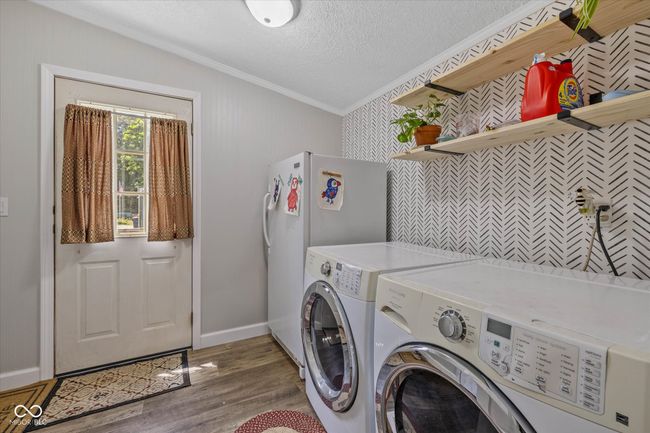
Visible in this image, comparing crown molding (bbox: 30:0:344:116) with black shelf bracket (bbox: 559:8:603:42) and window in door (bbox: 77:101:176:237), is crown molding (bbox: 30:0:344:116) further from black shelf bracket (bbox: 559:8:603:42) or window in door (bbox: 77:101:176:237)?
black shelf bracket (bbox: 559:8:603:42)

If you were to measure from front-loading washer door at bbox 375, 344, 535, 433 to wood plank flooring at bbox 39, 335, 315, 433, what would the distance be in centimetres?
94

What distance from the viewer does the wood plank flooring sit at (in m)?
1.55

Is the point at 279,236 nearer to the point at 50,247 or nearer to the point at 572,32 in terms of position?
the point at 50,247

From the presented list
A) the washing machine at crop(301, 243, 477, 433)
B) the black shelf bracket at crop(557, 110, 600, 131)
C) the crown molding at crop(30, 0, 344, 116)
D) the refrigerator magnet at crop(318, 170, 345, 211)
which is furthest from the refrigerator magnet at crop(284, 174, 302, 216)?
the black shelf bracket at crop(557, 110, 600, 131)

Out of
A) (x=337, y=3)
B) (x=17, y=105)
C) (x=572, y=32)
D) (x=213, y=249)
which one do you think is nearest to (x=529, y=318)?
(x=572, y=32)

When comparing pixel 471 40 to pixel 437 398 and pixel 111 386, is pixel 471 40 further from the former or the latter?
pixel 111 386

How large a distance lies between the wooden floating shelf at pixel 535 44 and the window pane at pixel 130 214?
213 cm

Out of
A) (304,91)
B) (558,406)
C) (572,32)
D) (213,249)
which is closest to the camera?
(558,406)

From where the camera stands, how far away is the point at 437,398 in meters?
0.84

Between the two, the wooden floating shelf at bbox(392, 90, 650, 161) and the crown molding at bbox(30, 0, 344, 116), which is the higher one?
the crown molding at bbox(30, 0, 344, 116)

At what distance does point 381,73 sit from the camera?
220 cm

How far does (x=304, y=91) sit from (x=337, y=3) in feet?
3.77

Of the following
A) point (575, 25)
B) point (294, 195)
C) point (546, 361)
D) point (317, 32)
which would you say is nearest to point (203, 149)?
point (294, 195)

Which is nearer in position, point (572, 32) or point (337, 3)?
point (572, 32)
